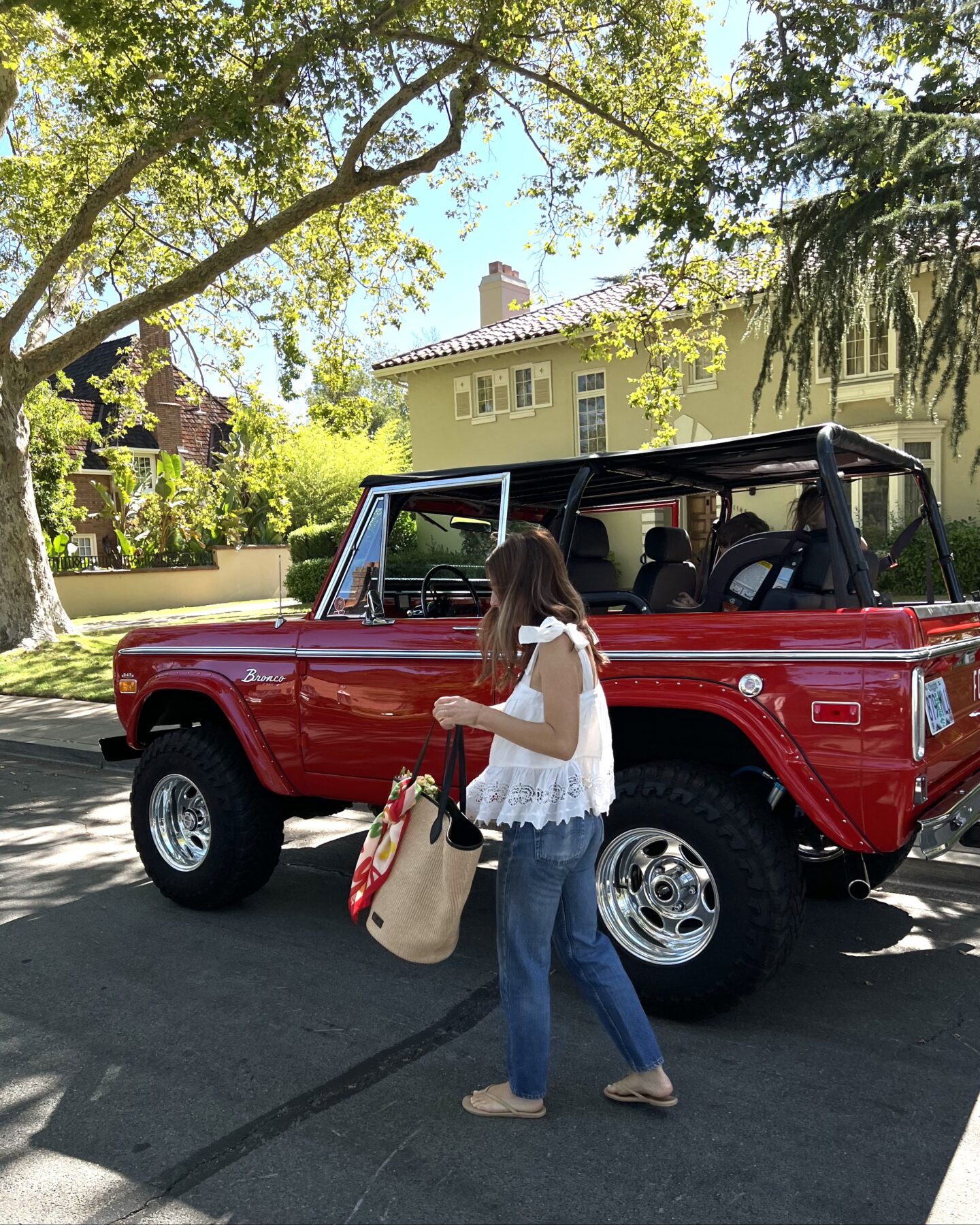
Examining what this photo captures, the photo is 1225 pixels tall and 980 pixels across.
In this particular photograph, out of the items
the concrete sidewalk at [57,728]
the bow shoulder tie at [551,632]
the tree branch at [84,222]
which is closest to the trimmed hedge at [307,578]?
the tree branch at [84,222]

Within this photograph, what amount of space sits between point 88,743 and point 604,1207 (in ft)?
25.5

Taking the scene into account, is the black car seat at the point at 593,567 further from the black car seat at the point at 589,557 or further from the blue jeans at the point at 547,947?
the blue jeans at the point at 547,947

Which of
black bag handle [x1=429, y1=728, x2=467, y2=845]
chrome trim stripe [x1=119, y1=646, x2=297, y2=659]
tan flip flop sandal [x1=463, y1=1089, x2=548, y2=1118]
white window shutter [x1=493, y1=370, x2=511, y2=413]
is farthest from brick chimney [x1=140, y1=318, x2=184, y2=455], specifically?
tan flip flop sandal [x1=463, y1=1089, x2=548, y2=1118]

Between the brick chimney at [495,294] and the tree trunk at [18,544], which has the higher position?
the brick chimney at [495,294]

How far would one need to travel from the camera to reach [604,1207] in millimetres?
2625

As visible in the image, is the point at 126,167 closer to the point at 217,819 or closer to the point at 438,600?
the point at 438,600

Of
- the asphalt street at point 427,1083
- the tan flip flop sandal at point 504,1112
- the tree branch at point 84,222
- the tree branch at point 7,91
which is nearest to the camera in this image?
the asphalt street at point 427,1083

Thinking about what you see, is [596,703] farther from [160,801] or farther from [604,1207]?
[160,801]

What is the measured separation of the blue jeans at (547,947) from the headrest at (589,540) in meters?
1.54

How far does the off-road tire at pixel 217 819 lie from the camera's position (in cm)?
482

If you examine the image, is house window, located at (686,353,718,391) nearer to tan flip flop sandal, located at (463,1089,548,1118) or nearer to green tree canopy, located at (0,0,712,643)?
green tree canopy, located at (0,0,712,643)

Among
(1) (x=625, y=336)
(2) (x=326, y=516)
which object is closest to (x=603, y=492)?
(1) (x=625, y=336)

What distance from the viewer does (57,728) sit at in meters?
10.2

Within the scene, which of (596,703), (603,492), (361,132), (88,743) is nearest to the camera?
(596,703)
